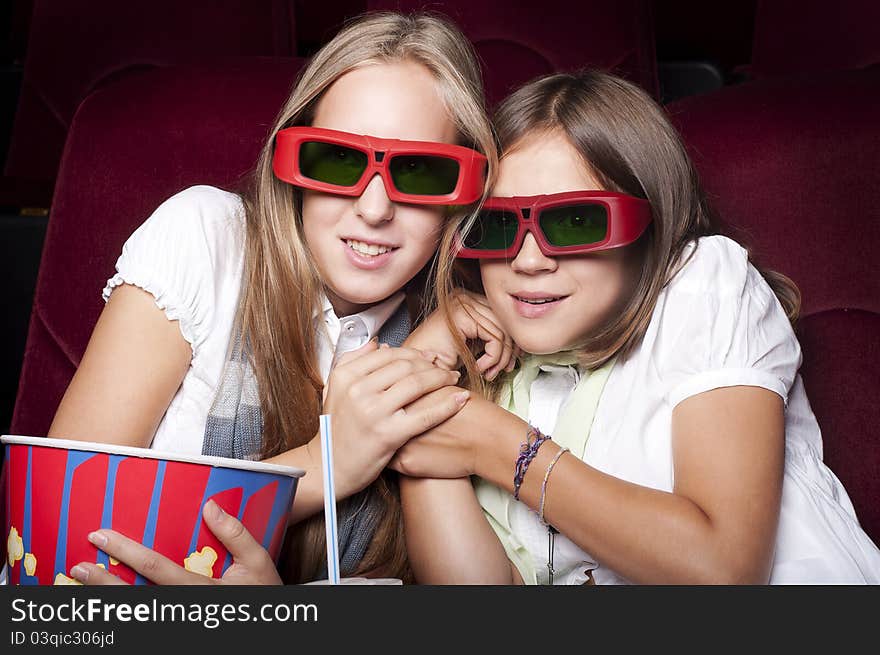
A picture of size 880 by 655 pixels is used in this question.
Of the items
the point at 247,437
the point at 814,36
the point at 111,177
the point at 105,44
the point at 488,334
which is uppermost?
the point at 105,44

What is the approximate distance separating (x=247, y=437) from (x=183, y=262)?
0.20 metres

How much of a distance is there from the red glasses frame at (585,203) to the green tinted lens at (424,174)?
68mm

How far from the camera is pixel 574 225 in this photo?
949mm

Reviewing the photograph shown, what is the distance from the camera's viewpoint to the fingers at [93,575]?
0.69 m

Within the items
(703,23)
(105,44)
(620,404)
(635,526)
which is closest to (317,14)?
(105,44)

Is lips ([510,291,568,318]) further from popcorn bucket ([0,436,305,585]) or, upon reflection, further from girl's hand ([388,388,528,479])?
popcorn bucket ([0,436,305,585])

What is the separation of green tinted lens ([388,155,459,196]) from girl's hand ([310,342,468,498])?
17 centimetres

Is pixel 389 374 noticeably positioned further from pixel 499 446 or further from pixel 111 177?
pixel 111 177

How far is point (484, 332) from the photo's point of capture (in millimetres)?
1101

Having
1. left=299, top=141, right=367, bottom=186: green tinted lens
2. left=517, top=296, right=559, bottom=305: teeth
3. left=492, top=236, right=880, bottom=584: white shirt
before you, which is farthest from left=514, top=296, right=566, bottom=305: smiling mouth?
left=299, top=141, right=367, bottom=186: green tinted lens

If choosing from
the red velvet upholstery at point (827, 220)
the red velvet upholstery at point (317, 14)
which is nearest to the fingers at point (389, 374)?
the red velvet upholstery at point (827, 220)
